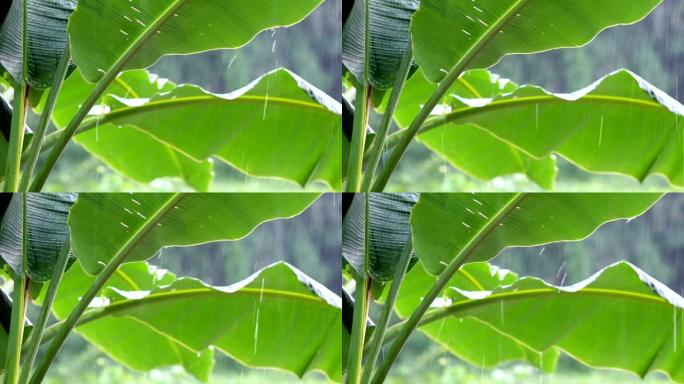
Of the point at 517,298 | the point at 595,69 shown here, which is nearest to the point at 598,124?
the point at 595,69

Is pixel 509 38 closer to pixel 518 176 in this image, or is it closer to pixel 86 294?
pixel 518 176

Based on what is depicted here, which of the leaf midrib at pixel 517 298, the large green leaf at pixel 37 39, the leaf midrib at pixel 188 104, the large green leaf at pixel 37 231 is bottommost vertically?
the leaf midrib at pixel 517 298

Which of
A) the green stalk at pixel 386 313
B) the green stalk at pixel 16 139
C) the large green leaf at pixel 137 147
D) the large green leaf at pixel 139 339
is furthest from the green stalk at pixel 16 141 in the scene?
the green stalk at pixel 386 313

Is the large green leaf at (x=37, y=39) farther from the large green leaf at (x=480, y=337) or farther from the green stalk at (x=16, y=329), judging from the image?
the large green leaf at (x=480, y=337)

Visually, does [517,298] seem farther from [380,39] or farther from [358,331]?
[380,39]

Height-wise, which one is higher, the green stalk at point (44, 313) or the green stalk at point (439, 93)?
the green stalk at point (439, 93)

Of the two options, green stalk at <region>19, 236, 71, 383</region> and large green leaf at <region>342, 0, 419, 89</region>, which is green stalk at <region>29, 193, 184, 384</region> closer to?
green stalk at <region>19, 236, 71, 383</region>
